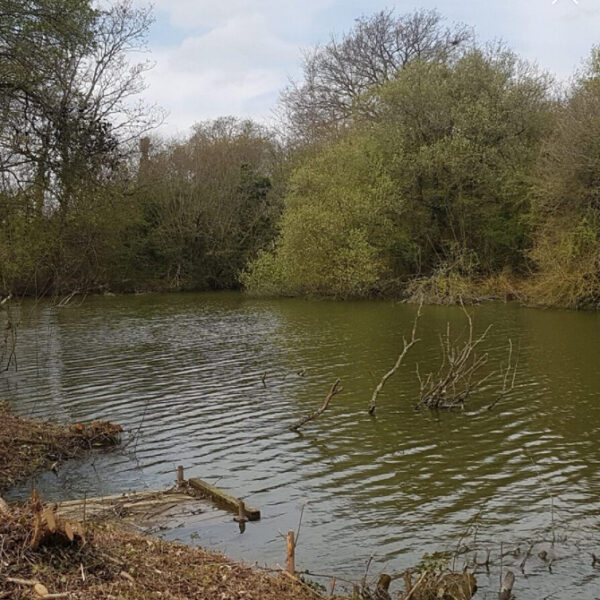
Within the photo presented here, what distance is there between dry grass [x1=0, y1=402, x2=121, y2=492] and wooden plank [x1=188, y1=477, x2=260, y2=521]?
9.09 ft

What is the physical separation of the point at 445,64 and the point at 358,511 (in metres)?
37.4

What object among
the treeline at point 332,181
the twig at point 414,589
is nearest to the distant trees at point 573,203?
the treeline at point 332,181

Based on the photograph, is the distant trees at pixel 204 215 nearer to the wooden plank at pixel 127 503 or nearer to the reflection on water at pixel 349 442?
the reflection on water at pixel 349 442

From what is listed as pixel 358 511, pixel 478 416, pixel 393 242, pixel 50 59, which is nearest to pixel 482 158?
pixel 393 242

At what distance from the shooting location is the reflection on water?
8586 millimetres

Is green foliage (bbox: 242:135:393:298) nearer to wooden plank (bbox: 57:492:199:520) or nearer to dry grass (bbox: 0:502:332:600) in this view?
wooden plank (bbox: 57:492:199:520)

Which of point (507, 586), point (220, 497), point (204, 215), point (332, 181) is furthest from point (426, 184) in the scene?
point (507, 586)

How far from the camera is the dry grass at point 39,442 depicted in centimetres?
1101

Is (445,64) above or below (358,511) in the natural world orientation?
above

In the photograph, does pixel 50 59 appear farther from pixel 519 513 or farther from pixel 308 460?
pixel 519 513

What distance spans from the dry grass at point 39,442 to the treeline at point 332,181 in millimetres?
4554

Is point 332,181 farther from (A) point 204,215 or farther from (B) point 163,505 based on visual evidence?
(B) point 163,505

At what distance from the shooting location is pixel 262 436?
1349 cm

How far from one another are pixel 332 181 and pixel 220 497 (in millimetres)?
33257
